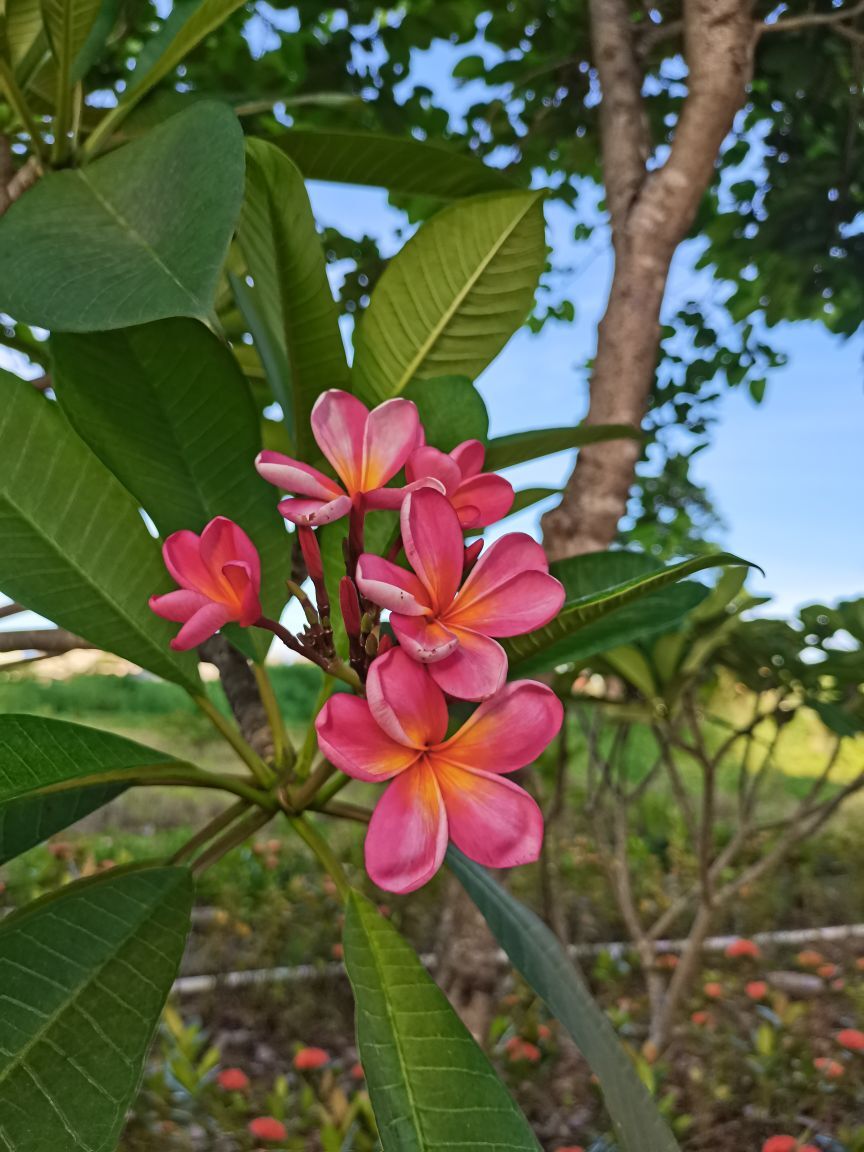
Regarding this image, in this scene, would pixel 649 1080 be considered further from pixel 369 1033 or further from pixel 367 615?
pixel 367 615

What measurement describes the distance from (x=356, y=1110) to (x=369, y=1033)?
1195 millimetres

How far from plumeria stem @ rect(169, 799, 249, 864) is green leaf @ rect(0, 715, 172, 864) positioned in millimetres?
63

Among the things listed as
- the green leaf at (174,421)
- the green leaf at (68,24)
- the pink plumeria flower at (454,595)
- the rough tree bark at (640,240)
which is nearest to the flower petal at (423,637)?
the pink plumeria flower at (454,595)

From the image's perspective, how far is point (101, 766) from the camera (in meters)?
0.49

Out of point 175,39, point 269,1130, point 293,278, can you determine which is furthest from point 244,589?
point 269,1130

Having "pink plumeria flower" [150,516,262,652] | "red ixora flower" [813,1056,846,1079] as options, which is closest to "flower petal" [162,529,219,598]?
"pink plumeria flower" [150,516,262,652]

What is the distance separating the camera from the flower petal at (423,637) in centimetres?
39

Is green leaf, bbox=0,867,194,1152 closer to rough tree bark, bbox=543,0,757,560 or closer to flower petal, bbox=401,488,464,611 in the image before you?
flower petal, bbox=401,488,464,611

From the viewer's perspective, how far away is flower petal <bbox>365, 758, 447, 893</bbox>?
38cm

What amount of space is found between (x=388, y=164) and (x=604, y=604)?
0.50 metres

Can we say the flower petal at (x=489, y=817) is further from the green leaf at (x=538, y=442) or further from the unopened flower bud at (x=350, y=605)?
the green leaf at (x=538, y=442)

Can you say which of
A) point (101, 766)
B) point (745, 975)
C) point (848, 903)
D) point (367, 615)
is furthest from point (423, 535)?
point (848, 903)

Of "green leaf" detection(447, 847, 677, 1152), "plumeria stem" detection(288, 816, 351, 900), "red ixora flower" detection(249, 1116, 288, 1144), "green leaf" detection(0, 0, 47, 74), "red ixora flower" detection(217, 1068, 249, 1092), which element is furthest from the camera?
"red ixora flower" detection(217, 1068, 249, 1092)

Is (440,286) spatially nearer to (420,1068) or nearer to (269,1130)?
(420,1068)
